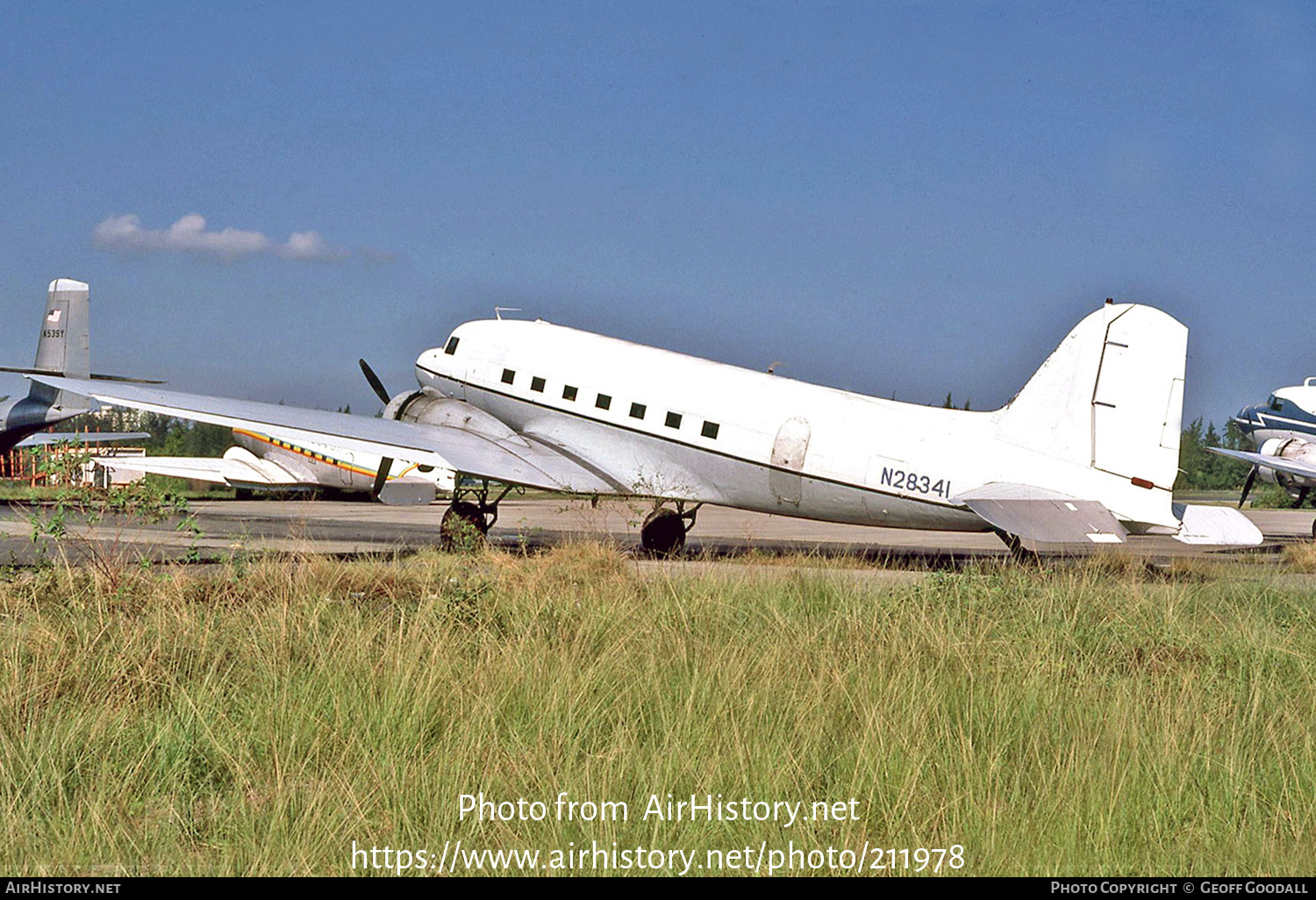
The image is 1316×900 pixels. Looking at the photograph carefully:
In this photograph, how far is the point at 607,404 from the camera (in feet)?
71.2

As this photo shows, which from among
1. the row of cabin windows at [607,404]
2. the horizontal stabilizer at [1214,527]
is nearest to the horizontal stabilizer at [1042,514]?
the horizontal stabilizer at [1214,527]

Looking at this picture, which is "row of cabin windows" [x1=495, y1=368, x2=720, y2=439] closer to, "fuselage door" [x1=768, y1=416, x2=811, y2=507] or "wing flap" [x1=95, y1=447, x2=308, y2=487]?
"fuselage door" [x1=768, y1=416, x2=811, y2=507]

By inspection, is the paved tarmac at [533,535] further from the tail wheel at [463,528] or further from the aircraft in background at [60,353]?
the aircraft in background at [60,353]

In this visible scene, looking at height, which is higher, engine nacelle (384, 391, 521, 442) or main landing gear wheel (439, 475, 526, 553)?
engine nacelle (384, 391, 521, 442)

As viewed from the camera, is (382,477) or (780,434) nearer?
(780,434)

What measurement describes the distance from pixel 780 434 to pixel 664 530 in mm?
3325

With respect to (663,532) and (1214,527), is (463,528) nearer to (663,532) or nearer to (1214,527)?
(663,532)

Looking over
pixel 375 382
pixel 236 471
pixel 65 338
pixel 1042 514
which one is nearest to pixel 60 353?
pixel 65 338

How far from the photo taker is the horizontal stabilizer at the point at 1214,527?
17.2 m

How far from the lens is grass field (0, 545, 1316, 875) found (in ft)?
17.4

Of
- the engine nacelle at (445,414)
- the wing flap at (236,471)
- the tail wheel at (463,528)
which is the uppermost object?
the engine nacelle at (445,414)

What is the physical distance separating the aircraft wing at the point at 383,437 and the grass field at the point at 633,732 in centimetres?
884

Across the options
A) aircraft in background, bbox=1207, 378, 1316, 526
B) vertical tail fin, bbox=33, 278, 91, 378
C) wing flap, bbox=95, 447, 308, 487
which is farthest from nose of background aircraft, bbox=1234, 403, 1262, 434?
vertical tail fin, bbox=33, 278, 91, 378

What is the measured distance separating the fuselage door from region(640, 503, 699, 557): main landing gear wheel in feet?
7.96
